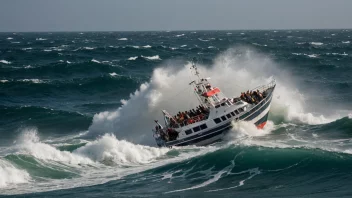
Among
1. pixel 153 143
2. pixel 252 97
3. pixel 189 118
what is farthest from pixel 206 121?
pixel 153 143

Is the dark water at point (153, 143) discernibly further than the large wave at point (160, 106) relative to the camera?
No

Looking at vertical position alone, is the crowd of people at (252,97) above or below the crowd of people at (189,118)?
above

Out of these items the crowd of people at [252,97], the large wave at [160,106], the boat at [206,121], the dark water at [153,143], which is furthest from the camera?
the large wave at [160,106]

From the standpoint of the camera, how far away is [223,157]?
3048 centimetres

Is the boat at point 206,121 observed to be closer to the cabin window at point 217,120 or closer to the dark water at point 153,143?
the cabin window at point 217,120

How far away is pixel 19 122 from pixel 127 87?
21.2 meters

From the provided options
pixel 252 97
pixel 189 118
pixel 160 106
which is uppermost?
pixel 252 97

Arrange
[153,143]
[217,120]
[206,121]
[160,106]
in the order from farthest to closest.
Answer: [160,106] < [153,143] < [217,120] < [206,121]

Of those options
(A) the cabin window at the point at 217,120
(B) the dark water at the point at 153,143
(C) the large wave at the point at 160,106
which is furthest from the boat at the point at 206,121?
(C) the large wave at the point at 160,106

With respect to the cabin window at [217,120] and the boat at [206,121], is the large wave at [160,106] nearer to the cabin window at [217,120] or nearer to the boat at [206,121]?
the boat at [206,121]

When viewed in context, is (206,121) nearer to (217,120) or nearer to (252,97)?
(217,120)

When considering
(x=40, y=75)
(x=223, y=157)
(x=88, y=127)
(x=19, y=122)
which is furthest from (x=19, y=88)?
(x=223, y=157)

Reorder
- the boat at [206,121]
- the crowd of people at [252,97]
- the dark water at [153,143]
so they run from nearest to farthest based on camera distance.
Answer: the dark water at [153,143]
the boat at [206,121]
the crowd of people at [252,97]

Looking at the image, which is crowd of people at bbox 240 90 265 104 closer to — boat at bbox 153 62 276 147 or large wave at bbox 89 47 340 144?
boat at bbox 153 62 276 147
